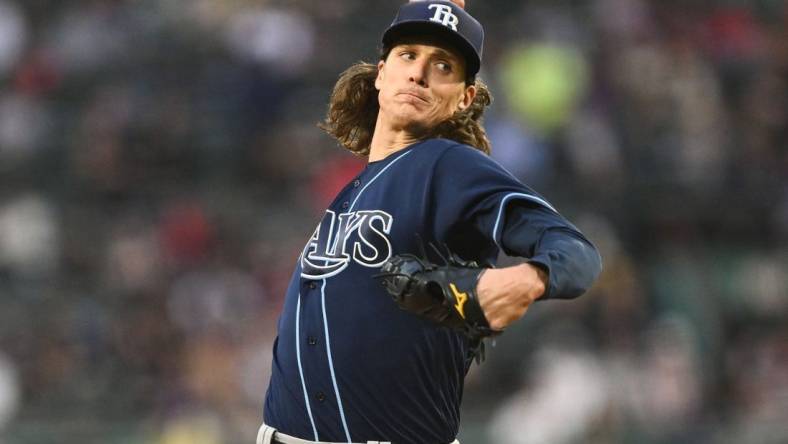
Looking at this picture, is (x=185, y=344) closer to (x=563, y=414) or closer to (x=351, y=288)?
(x=563, y=414)

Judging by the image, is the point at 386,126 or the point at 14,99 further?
the point at 14,99

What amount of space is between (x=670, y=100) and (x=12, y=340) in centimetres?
544

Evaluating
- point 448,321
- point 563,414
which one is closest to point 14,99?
point 563,414

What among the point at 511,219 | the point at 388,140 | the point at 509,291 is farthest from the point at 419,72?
the point at 509,291

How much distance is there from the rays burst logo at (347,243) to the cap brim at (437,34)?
0.54 meters

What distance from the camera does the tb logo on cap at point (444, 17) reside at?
3.71 meters

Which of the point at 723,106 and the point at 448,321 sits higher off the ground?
the point at 723,106

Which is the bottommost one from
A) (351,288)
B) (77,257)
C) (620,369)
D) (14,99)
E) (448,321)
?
(448,321)

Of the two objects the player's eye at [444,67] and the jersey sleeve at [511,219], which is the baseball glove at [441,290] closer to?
the jersey sleeve at [511,219]

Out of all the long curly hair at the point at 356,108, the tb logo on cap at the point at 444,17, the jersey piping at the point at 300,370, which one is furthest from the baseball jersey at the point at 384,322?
the long curly hair at the point at 356,108

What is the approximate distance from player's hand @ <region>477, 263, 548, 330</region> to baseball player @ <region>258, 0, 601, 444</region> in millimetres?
143

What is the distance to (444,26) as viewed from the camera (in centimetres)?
370

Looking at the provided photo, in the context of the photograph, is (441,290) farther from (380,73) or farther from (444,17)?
(380,73)

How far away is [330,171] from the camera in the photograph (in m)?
9.89
